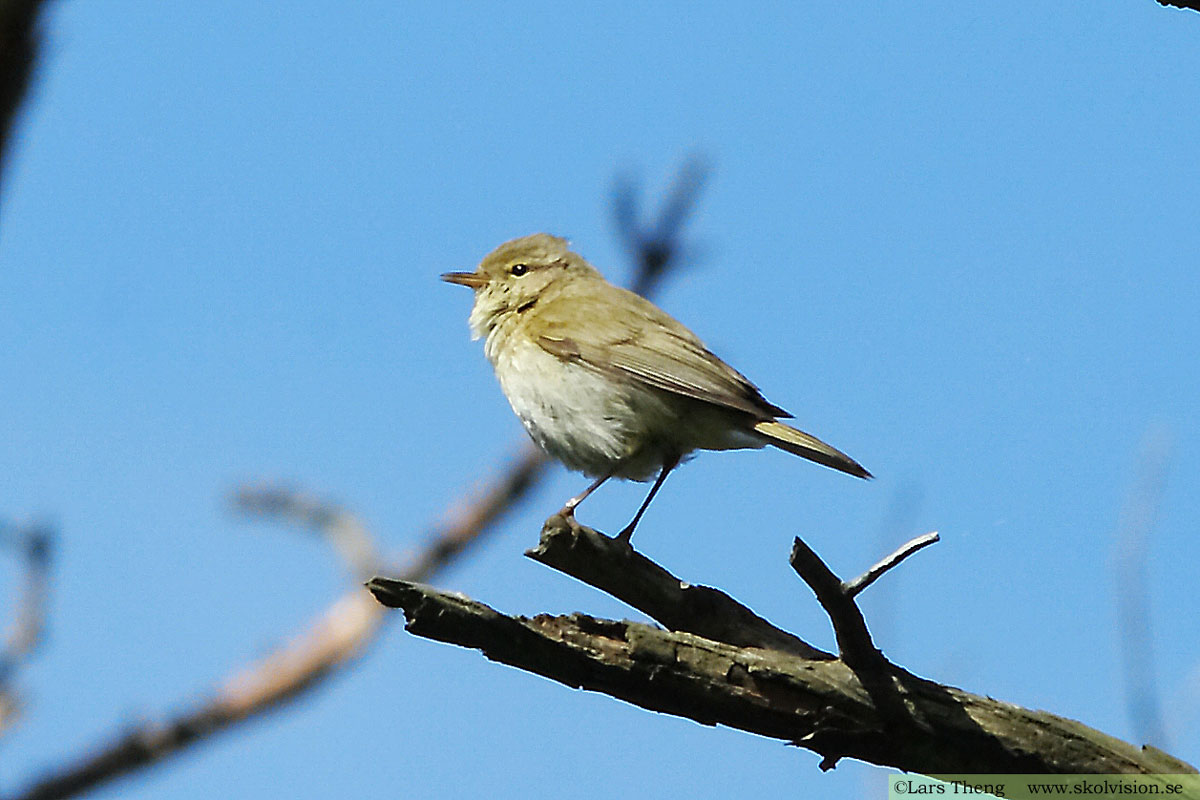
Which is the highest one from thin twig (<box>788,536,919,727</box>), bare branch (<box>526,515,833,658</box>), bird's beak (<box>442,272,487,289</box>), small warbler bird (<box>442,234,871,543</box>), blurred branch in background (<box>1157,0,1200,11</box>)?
bird's beak (<box>442,272,487,289</box>)

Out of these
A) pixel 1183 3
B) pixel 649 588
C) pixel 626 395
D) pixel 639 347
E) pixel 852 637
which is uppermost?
pixel 639 347

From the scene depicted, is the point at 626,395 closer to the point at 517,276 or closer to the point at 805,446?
the point at 805,446

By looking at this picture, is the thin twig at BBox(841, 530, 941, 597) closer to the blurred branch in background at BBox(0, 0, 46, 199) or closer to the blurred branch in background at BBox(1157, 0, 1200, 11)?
the blurred branch in background at BBox(1157, 0, 1200, 11)

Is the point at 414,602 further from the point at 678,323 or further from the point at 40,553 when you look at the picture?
the point at 678,323

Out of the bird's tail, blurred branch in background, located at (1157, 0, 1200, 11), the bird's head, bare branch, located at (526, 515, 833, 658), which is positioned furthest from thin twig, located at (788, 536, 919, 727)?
the bird's head

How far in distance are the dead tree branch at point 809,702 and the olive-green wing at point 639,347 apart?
1.52 metres

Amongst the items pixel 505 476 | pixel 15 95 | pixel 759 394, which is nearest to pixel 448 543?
pixel 505 476

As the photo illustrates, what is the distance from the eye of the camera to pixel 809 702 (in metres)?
3.69

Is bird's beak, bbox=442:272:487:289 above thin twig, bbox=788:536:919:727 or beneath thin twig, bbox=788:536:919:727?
above

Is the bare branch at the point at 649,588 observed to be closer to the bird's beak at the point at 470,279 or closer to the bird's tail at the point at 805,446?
the bird's tail at the point at 805,446

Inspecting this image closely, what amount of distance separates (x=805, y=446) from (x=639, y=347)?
99 cm

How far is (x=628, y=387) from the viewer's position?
5.32 m

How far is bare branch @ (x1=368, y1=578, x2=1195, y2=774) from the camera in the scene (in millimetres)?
3605

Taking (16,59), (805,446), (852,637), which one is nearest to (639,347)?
(805,446)
